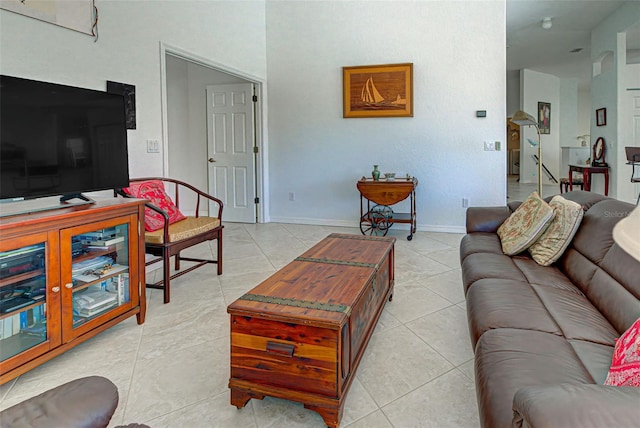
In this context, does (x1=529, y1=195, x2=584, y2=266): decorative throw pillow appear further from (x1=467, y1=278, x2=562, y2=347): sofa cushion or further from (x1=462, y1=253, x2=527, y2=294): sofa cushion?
(x1=467, y1=278, x2=562, y2=347): sofa cushion

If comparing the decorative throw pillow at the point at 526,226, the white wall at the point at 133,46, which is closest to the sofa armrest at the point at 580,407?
the decorative throw pillow at the point at 526,226

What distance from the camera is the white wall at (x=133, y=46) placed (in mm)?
2371

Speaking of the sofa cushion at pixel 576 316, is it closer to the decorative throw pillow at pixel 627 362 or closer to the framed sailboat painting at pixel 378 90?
the decorative throw pillow at pixel 627 362

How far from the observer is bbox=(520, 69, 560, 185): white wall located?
9719 millimetres

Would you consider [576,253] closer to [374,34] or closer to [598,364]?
[598,364]

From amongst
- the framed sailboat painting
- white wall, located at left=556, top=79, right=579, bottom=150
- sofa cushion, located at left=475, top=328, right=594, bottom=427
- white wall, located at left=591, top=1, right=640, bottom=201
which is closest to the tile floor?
sofa cushion, located at left=475, top=328, right=594, bottom=427

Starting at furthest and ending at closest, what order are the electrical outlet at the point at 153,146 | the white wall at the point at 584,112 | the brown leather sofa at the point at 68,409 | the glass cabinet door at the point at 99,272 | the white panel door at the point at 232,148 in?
the white wall at the point at 584,112 → the white panel door at the point at 232,148 → the electrical outlet at the point at 153,146 → the glass cabinet door at the point at 99,272 → the brown leather sofa at the point at 68,409

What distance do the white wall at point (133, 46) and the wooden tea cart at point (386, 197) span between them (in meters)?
2.18

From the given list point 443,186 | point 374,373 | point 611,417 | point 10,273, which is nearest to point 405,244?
point 443,186

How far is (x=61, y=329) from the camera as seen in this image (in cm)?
185

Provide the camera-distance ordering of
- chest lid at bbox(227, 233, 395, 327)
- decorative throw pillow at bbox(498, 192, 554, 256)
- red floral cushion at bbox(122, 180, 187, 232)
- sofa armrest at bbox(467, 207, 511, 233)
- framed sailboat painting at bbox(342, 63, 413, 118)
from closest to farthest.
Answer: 1. chest lid at bbox(227, 233, 395, 327)
2. decorative throw pillow at bbox(498, 192, 554, 256)
3. red floral cushion at bbox(122, 180, 187, 232)
4. sofa armrest at bbox(467, 207, 511, 233)
5. framed sailboat painting at bbox(342, 63, 413, 118)

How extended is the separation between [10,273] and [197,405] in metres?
0.96

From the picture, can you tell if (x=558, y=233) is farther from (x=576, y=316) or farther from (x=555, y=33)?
(x=555, y=33)

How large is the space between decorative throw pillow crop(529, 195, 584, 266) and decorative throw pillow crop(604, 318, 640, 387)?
115cm
